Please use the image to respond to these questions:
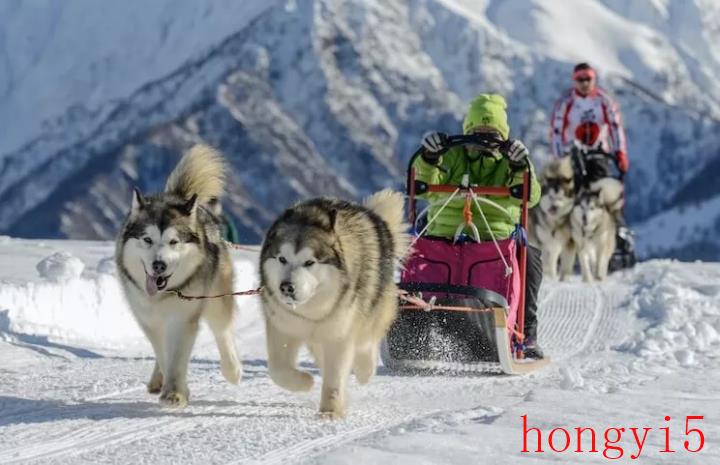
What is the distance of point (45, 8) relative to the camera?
17312 centimetres

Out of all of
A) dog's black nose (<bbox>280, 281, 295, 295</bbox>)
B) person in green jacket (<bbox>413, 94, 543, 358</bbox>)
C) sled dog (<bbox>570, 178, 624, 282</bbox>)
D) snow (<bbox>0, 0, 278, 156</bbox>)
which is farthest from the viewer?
snow (<bbox>0, 0, 278, 156</bbox>)

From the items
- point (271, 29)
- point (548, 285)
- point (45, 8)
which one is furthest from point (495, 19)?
point (548, 285)

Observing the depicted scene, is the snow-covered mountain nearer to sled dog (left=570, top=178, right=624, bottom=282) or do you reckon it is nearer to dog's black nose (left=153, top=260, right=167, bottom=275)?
sled dog (left=570, top=178, right=624, bottom=282)

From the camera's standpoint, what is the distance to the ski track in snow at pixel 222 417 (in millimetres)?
3242

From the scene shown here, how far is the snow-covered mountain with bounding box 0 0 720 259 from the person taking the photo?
142750 millimetres

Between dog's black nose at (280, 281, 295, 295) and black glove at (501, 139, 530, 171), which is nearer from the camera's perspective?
dog's black nose at (280, 281, 295, 295)

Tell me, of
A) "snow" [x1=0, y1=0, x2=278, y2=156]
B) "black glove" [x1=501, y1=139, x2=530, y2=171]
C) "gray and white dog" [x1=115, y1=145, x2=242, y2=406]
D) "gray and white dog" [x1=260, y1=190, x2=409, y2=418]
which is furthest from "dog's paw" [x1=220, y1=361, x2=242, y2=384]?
"snow" [x1=0, y1=0, x2=278, y2=156]

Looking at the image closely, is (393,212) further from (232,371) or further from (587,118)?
(587,118)

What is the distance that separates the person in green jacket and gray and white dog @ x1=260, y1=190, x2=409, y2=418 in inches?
46.1

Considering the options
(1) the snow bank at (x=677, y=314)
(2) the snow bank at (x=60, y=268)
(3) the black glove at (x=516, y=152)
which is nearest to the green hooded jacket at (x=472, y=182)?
(3) the black glove at (x=516, y=152)

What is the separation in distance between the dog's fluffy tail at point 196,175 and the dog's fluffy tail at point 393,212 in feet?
2.00

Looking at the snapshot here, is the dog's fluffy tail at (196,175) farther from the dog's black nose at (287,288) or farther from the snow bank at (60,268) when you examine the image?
the snow bank at (60,268)

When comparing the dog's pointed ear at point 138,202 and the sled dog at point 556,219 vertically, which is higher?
the sled dog at point 556,219

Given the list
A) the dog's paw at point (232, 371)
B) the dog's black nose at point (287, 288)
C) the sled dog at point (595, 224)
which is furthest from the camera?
the sled dog at point (595, 224)
